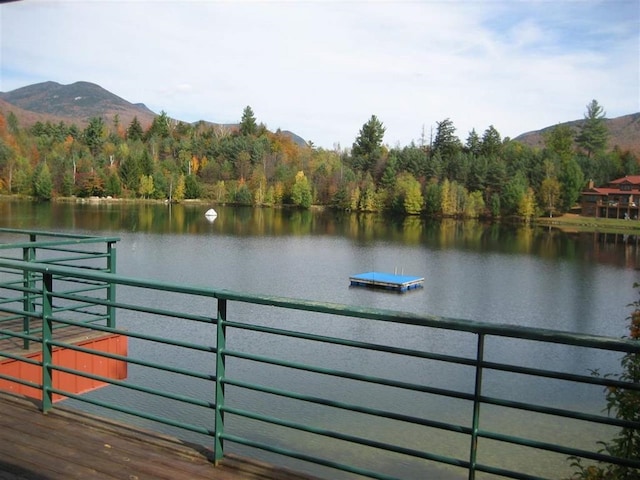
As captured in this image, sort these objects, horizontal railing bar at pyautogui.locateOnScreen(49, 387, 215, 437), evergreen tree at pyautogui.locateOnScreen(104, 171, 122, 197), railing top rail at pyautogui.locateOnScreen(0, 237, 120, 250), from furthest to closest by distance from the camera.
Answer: evergreen tree at pyautogui.locateOnScreen(104, 171, 122, 197), railing top rail at pyautogui.locateOnScreen(0, 237, 120, 250), horizontal railing bar at pyautogui.locateOnScreen(49, 387, 215, 437)

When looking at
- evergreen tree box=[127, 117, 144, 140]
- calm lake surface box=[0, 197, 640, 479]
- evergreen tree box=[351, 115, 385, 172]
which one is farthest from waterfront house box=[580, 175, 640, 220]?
evergreen tree box=[127, 117, 144, 140]

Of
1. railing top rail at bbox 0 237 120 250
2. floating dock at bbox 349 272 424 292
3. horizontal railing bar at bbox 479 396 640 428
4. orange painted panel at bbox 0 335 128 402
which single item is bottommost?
floating dock at bbox 349 272 424 292

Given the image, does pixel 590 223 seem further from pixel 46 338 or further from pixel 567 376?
pixel 567 376

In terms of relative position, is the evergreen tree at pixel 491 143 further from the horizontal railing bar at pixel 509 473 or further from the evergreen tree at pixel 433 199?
the horizontal railing bar at pixel 509 473

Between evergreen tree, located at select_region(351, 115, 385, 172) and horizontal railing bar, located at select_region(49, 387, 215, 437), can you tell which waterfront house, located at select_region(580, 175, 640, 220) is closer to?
evergreen tree, located at select_region(351, 115, 385, 172)

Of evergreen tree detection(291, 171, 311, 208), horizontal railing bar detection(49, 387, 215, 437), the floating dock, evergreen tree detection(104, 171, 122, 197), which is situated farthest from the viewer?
evergreen tree detection(291, 171, 311, 208)

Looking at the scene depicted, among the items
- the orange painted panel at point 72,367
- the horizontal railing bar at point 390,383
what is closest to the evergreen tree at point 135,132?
the orange painted panel at point 72,367

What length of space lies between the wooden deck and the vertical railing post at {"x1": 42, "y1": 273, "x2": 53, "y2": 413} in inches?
4.3

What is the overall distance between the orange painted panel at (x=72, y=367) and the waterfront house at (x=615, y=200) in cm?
7655

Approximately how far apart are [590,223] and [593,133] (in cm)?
3102

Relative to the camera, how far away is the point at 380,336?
15156 mm

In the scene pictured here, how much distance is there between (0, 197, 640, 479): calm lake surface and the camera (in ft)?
63.2

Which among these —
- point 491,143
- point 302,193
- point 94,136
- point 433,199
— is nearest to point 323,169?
point 302,193

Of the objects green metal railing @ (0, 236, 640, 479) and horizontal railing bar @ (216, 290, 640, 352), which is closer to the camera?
horizontal railing bar @ (216, 290, 640, 352)
